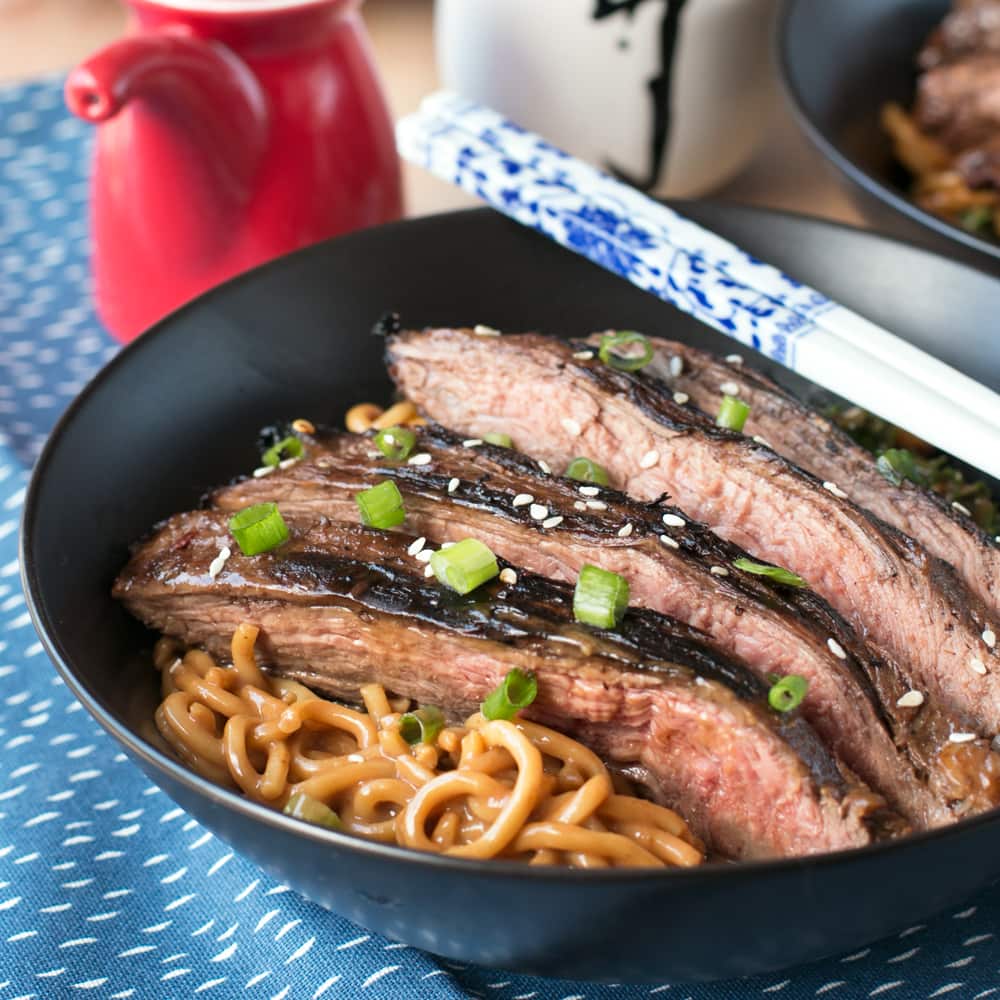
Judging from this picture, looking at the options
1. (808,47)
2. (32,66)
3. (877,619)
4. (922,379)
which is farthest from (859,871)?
(32,66)

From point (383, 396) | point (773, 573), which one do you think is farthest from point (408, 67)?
point (773, 573)

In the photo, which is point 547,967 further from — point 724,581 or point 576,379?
point 576,379

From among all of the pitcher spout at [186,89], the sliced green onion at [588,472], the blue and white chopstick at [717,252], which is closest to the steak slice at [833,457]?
the blue and white chopstick at [717,252]

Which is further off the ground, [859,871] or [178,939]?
[859,871]

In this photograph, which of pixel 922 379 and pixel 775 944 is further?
pixel 922 379

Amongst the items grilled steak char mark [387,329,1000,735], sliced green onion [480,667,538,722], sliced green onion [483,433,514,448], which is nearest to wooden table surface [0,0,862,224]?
grilled steak char mark [387,329,1000,735]

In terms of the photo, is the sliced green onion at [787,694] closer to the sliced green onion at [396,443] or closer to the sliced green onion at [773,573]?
the sliced green onion at [773,573]

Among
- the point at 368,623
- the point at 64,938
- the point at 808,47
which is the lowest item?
the point at 64,938
